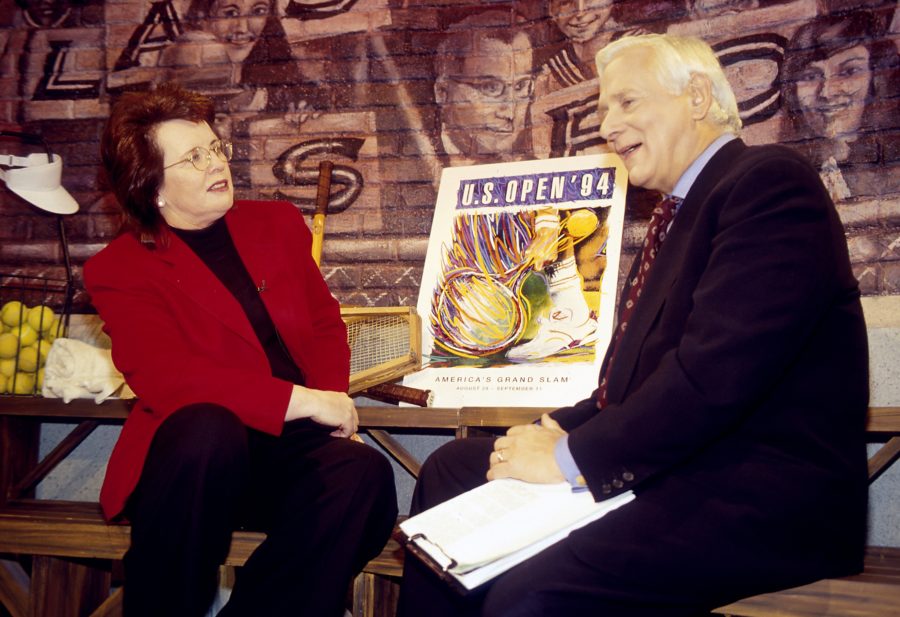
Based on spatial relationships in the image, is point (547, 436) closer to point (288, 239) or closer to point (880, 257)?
point (288, 239)

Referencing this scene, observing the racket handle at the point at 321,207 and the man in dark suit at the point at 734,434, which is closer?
the man in dark suit at the point at 734,434

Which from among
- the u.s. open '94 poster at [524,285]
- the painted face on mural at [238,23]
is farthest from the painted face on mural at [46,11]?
the u.s. open '94 poster at [524,285]

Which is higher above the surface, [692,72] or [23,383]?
[692,72]

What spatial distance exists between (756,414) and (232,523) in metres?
1.02

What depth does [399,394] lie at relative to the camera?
235cm

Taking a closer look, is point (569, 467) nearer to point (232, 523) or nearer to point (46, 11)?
point (232, 523)

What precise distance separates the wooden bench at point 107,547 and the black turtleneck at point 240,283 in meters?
0.33

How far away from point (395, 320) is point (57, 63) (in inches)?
63.2

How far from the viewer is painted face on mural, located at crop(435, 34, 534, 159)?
8.67 feet

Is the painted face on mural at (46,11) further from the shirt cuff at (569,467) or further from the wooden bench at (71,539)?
the shirt cuff at (569,467)

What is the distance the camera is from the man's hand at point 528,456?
136 cm

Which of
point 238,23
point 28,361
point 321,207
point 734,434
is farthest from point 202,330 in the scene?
point 238,23

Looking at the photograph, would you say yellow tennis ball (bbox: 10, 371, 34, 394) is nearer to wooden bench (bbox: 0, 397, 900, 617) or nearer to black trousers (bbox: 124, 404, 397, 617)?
wooden bench (bbox: 0, 397, 900, 617)

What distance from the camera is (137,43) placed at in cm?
296
